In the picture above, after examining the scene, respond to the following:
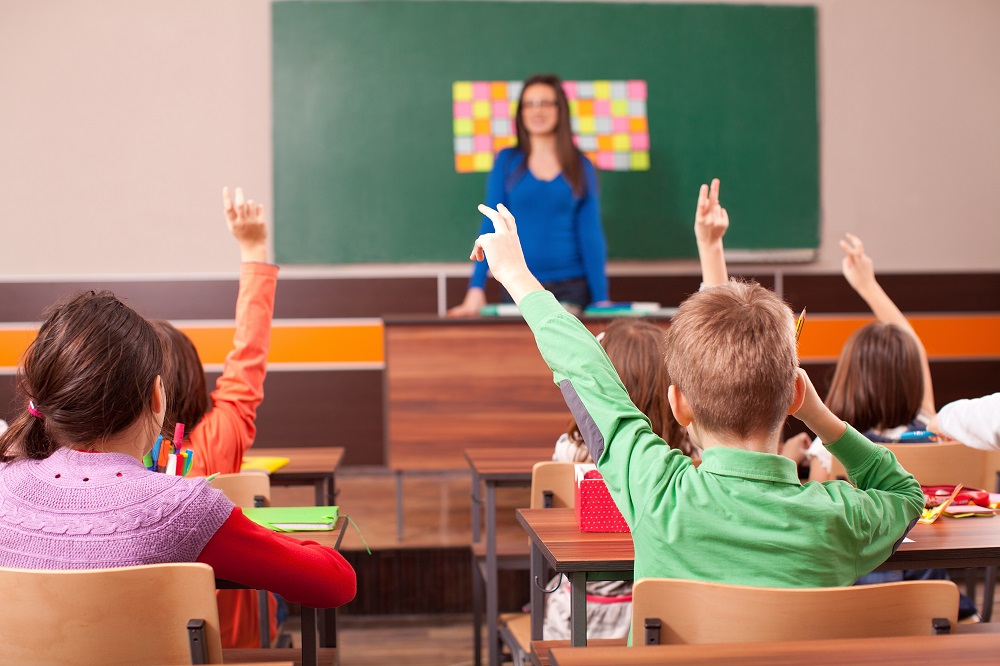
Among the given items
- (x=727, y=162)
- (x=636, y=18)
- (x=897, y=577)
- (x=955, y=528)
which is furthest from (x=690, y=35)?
(x=955, y=528)

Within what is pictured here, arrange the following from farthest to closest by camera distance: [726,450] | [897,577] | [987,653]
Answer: [897,577] < [726,450] < [987,653]

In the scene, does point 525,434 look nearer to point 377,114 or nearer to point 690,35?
point 377,114

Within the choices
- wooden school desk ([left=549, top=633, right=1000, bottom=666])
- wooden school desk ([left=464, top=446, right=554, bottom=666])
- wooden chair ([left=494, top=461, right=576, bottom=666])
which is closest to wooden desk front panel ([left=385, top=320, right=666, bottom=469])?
wooden school desk ([left=464, top=446, right=554, bottom=666])

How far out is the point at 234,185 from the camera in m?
5.02

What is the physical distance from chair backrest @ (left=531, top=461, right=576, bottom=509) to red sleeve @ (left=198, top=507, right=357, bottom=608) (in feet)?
2.18

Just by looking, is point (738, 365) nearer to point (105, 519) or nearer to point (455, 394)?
point (105, 519)

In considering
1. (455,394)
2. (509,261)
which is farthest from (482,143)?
(509,261)

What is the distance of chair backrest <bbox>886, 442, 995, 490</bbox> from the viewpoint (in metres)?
2.06

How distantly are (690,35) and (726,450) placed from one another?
14.7 ft

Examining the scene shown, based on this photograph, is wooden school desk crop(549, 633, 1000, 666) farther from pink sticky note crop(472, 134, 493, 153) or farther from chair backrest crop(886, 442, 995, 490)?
pink sticky note crop(472, 134, 493, 153)

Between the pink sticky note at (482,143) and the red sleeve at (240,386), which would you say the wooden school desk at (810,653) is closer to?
the red sleeve at (240,386)

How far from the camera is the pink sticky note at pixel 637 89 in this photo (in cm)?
509

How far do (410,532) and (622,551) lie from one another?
234 centimetres

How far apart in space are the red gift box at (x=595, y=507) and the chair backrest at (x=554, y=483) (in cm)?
36
